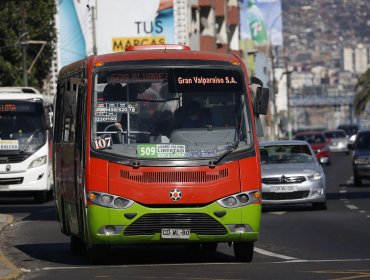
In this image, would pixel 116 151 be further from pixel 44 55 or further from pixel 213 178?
pixel 44 55

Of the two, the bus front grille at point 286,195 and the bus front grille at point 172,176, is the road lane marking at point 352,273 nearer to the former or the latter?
the bus front grille at point 172,176

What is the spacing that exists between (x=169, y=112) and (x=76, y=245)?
2931 mm

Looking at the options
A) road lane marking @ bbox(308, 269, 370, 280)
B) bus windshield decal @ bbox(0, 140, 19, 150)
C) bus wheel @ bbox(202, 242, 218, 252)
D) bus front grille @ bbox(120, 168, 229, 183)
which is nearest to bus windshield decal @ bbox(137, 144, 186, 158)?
bus front grille @ bbox(120, 168, 229, 183)

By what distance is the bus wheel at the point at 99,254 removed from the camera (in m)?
16.6

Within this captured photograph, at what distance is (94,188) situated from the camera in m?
16.2

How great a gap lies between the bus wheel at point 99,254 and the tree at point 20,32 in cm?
4216

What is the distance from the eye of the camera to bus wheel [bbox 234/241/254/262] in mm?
16625

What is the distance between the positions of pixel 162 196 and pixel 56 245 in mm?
5198

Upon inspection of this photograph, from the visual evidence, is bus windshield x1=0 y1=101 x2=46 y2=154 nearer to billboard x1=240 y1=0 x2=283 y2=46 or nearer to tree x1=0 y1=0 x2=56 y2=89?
tree x1=0 y1=0 x2=56 y2=89

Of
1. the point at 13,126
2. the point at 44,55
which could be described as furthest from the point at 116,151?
the point at 44,55

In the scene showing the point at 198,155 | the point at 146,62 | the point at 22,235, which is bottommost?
the point at 22,235

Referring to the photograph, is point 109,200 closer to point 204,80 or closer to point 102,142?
point 102,142

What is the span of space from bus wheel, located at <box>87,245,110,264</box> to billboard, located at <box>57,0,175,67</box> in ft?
94.3

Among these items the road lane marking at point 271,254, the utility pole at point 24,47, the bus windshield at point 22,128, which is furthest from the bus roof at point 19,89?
the road lane marking at point 271,254
